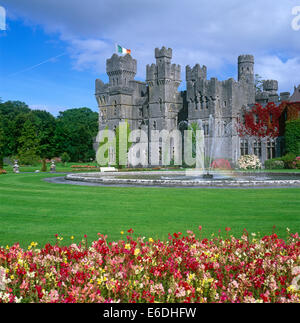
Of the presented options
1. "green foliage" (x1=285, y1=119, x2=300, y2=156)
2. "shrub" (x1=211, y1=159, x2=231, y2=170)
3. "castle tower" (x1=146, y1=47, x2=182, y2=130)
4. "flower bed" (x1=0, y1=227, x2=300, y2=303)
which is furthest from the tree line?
"flower bed" (x1=0, y1=227, x2=300, y2=303)

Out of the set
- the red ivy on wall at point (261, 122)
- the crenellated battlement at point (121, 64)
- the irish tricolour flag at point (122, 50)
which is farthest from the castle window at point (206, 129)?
the irish tricolour flag at point (122, 50)

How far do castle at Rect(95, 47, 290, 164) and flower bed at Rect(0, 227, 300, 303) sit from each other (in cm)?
4440

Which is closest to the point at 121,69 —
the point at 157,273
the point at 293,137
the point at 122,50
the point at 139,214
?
the point at 122,50

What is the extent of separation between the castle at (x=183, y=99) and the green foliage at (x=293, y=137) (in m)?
3.93

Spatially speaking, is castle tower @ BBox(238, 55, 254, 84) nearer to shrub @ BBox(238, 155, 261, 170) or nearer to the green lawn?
shrub @ BBox(238, 155, 261, 170)

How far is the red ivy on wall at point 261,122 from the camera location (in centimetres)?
5275

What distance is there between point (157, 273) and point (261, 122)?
51.9m

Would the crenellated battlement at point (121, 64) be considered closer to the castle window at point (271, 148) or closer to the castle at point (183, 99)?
the castle at point (183, 99)

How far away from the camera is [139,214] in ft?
35.2

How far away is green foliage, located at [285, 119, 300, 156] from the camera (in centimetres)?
4723

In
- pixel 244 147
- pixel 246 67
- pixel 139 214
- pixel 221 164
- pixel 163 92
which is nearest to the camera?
pixel 139 214

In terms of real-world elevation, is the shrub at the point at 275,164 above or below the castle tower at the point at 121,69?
below

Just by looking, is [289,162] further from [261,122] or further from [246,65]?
[246,65]
